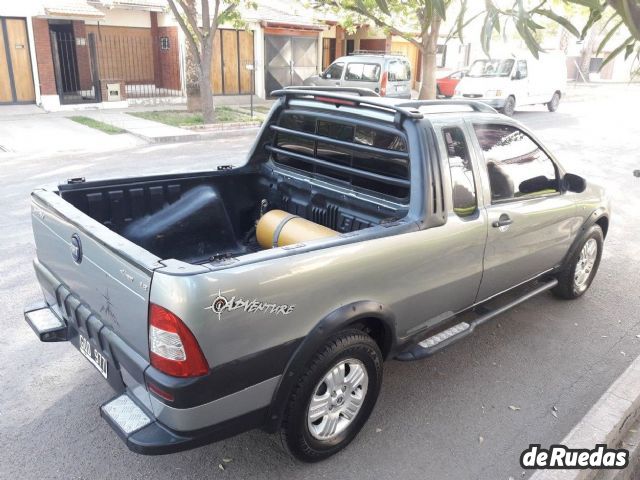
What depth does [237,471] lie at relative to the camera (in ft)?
10.0

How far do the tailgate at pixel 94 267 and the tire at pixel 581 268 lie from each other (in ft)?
12.3

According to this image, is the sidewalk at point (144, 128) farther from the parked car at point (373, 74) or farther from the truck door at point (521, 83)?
the truck door at point (521, 83)

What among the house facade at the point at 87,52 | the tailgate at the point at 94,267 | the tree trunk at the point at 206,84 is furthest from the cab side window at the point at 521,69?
the tailgate at the point at 94,267

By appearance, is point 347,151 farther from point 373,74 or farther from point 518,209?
point 373,74

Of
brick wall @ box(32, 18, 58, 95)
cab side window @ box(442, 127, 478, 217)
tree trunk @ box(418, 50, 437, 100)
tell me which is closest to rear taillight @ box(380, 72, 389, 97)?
tree trunk @ box(418, 50, 437, 100)

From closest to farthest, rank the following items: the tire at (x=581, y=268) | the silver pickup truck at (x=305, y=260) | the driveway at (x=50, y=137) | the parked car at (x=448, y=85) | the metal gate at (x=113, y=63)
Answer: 1. the silver pickup truck at (x=305, y=260)
2. the tire at (x=581, y=268)
3. the driveway at (x=50, y=137)
4. the metal gate at (x=113, y=63)
5. the parked car at (x=448, y=85)

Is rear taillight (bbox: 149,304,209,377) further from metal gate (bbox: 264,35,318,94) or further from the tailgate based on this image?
metal gate (bbox: 264,35,318,94)

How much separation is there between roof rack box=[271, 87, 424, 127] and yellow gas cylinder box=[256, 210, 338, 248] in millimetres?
863

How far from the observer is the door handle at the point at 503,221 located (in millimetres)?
3791

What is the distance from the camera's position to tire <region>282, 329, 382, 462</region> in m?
2.87

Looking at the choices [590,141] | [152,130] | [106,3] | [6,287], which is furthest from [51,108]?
[590,141]

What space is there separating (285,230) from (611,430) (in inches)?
90.7

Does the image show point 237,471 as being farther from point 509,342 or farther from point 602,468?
point 509,342

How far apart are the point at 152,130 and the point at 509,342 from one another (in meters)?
11.9
